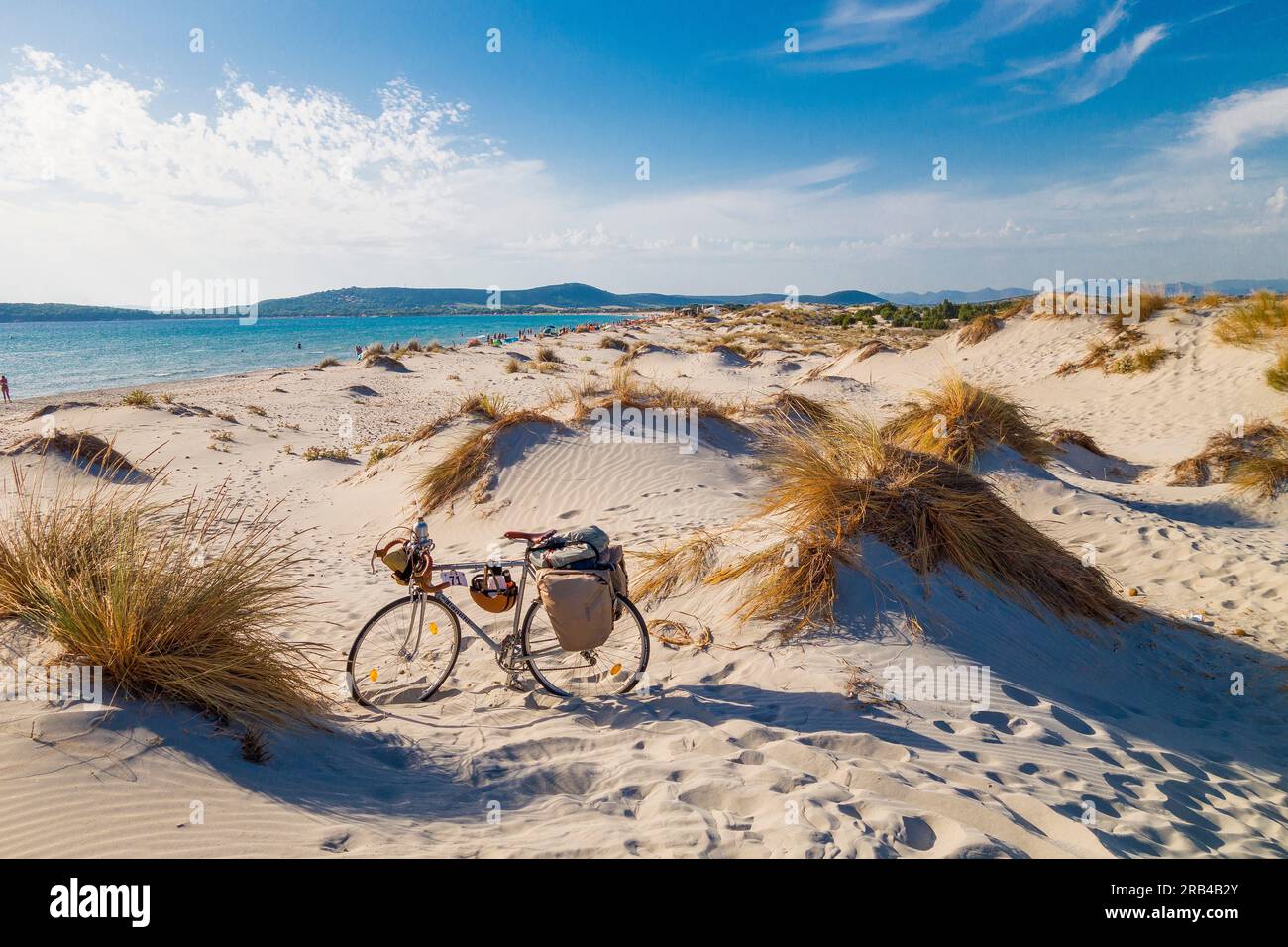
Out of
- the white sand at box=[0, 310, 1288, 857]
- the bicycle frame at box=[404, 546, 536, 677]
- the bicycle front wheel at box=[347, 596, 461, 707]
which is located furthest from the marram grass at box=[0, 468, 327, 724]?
the bicycle frame at box=[404, 546, 536, 677]

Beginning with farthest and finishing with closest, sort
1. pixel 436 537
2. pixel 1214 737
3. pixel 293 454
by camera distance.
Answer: pixel 293 454
pixel 436 537
pixel 1214 737

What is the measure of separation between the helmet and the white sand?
0.60 meters

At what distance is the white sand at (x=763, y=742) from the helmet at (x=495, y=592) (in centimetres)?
60

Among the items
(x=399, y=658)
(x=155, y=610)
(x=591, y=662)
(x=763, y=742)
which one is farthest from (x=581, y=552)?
(x=155, y=610)

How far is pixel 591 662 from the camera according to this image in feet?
14.4

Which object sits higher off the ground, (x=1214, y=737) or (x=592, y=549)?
(x=592, y=549)

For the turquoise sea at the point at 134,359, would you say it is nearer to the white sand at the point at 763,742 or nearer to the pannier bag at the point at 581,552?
the white sand at the point at 763,742

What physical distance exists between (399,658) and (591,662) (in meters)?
1.26

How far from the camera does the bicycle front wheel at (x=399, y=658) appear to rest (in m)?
4.12

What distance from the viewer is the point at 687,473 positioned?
932cm

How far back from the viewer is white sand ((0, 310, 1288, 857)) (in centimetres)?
265
